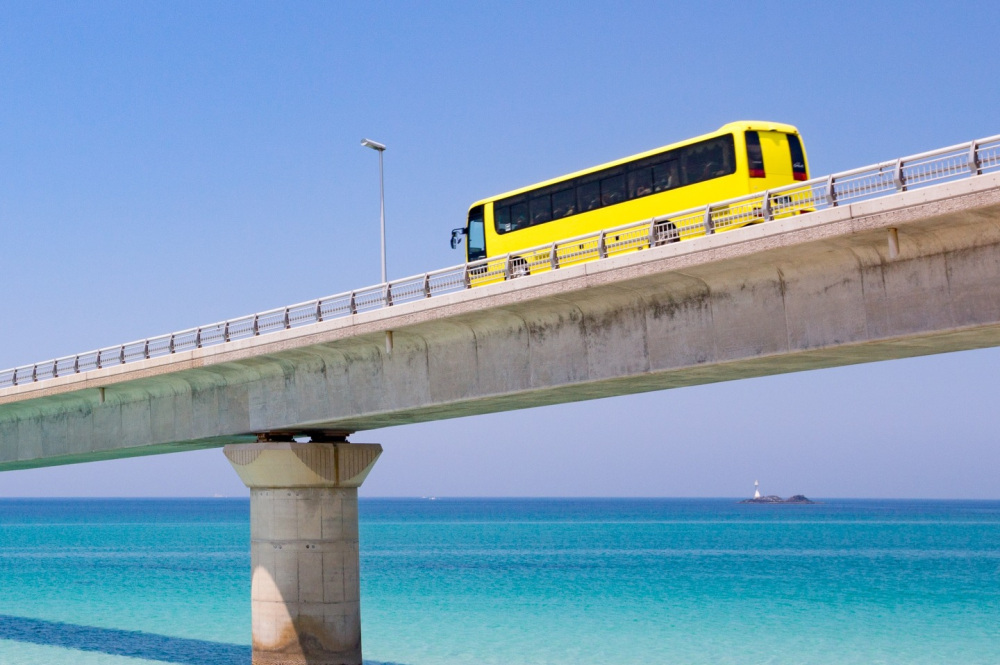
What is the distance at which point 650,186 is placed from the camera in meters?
26.5

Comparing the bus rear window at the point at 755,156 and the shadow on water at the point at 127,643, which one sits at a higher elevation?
the bus rear window at the point at 755,156

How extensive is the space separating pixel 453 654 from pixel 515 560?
158 feet

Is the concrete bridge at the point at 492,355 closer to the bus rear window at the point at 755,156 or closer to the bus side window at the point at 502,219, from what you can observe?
the bus rear window at the point at 755,156

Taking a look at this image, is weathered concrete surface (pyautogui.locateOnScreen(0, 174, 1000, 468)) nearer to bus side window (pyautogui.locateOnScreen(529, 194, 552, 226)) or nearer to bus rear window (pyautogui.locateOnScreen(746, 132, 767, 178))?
bus rear window (pyautogui.locateOnScreen(746, 132, 767, 178))

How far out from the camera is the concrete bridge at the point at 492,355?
58.4 feet

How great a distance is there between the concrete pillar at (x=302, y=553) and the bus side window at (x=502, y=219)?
7.60 metres

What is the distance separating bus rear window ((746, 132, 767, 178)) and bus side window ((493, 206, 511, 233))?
774 cm

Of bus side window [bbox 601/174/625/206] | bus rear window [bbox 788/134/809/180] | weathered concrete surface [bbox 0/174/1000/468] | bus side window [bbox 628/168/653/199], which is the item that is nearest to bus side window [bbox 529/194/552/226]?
bus side window [bbox 601/174/625/206]

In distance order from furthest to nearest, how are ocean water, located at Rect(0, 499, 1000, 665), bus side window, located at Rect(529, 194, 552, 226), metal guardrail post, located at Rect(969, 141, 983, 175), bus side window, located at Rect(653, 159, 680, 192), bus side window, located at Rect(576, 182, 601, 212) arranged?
ocean water, located at Rect(0, 499, 1000, 665)
bus side window, located at Rect(529, 194, 552, 226)
bus side window, located at Rect(576, 182, 601, 212)
bus side window, located at Rect(653, 159, 680, 192)
metal guardrail post, located at Rect(969, 141, 983, 175)

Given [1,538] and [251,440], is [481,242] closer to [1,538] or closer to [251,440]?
[251,440]

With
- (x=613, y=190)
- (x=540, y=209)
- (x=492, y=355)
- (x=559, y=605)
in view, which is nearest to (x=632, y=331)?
(x=492, y=355)

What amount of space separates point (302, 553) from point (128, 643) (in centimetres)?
1195

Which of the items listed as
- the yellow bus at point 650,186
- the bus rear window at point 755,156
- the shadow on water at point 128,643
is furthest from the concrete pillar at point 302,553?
the bus rear window at point 755,156

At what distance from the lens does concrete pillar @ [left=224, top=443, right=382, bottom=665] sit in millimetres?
29859
